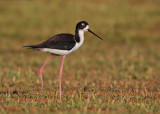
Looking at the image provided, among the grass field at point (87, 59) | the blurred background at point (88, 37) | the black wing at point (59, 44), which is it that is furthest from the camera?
the blurred background at point (88, 37)

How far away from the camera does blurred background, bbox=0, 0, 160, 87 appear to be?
13.2m

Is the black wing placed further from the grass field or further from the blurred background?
the blurred background

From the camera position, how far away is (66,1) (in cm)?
3139

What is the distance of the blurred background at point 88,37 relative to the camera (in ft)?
43.2

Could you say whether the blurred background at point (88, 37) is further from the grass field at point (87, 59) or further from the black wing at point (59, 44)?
the black wing at point (59, 44)

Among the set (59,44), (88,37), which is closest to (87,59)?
(88,37)

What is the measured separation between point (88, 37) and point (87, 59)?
6.64 meters

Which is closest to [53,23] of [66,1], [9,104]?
[66,1]

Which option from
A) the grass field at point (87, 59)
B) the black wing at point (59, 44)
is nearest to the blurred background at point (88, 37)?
the grass field at point (87, 59)

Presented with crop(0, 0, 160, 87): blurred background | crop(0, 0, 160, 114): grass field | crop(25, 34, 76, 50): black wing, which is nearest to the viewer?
crop(0, 0, 160, 114): grass field

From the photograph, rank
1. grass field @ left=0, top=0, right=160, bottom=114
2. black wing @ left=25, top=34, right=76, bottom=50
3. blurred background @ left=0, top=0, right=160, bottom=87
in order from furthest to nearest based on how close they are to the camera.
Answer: blurred background @ left=0, top=0, right=160, bottom=87 < black wing @ left=25, top=34, right=76, bottom=50 < grass field @ left=0, top=0, right=160, bottom=114

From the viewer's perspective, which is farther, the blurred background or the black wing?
the blurred background

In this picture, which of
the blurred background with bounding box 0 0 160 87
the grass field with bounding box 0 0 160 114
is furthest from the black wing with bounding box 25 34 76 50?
the blurred background with bounding box 0 0 160 87

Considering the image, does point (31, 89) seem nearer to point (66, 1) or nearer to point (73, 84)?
point (73, 84)
